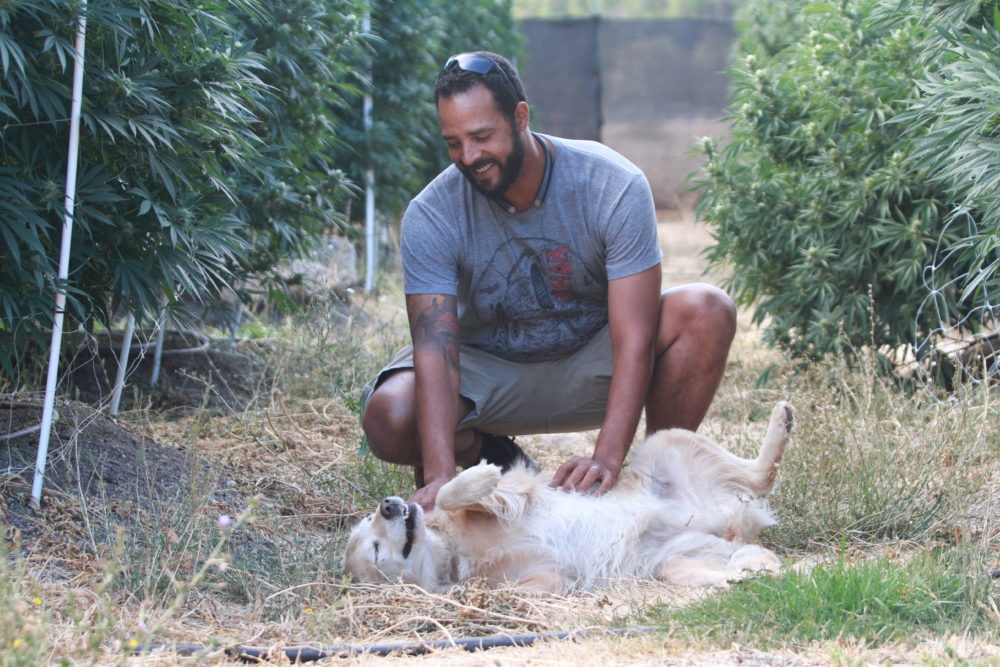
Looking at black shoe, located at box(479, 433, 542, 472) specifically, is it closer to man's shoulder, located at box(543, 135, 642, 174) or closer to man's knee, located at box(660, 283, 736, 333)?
man's knee, located at box(660, 283, 736, 333)

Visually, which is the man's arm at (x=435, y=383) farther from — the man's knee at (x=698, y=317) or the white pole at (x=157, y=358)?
the white pole at (x=157, y=358)

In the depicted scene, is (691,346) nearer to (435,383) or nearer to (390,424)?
Answer: (435,383)

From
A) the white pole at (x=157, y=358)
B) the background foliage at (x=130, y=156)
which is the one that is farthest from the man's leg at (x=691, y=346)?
the white pole at (x=157, y=358)

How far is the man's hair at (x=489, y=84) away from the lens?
362 centimetres

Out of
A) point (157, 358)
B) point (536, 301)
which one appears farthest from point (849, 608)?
point (157, 358)

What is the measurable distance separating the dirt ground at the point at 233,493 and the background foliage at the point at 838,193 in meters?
1.63

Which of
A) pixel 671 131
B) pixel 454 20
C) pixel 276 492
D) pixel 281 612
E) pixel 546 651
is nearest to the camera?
pixel 546 651

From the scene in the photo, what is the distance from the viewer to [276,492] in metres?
4.35

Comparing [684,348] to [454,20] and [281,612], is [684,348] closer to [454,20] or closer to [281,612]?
[281,612]

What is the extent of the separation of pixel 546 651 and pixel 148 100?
7.95 ft

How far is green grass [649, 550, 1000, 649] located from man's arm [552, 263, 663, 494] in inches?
28.6

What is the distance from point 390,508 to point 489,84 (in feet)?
4.92

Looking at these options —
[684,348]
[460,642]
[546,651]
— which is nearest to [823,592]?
[546,651]

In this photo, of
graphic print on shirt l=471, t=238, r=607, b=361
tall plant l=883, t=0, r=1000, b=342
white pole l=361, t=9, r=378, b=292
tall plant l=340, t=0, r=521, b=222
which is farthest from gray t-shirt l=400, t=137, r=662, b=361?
white pole l=361, t=9, r=378, b=292
